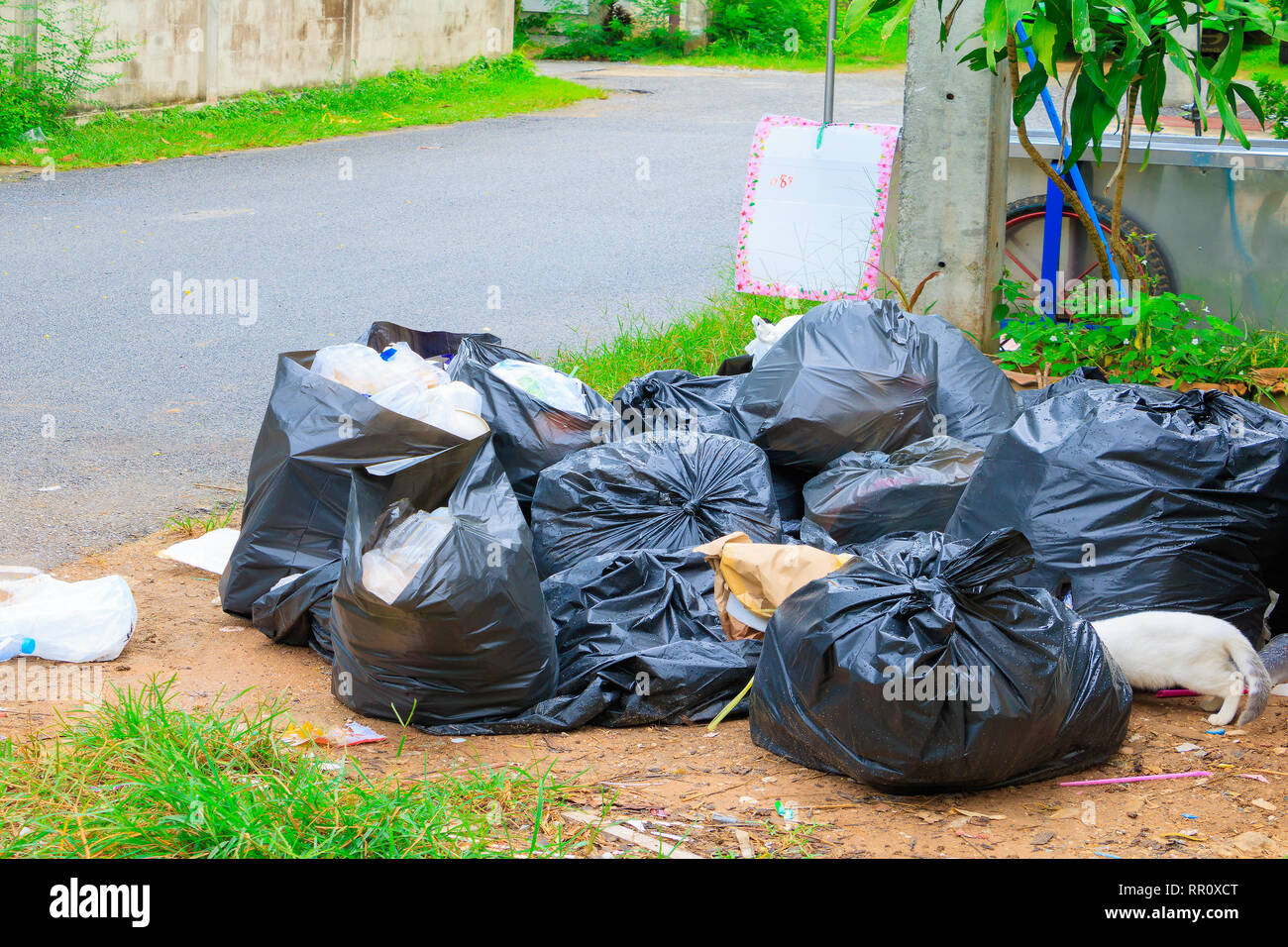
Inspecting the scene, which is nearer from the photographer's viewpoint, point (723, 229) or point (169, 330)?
point (169, 330)

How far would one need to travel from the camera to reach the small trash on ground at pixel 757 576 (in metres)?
2.90

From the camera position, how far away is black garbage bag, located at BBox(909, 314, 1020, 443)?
3852 millimetres

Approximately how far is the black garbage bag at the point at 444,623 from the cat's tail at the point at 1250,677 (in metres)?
1.49

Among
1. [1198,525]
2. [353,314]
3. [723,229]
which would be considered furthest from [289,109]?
[1198,525]

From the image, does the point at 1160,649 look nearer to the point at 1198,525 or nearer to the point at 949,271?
the point at 1198,525

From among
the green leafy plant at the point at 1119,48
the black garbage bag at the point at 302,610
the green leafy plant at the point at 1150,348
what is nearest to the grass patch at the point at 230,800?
the black garbage bag at the point at 302,610

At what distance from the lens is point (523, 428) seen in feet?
11.7

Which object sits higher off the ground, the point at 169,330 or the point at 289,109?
the point at 289,109

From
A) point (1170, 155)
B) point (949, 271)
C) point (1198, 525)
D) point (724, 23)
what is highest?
point (724, 23)

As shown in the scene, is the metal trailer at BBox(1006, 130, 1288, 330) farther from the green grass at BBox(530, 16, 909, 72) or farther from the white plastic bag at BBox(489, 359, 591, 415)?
the green grass at BBox(530, 16, 909, 72)

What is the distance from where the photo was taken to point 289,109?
38.6 ft

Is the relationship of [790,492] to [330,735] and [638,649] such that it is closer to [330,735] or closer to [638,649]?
[638,649]

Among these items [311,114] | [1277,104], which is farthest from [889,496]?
[311,114]

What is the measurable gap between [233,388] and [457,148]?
6164mm
